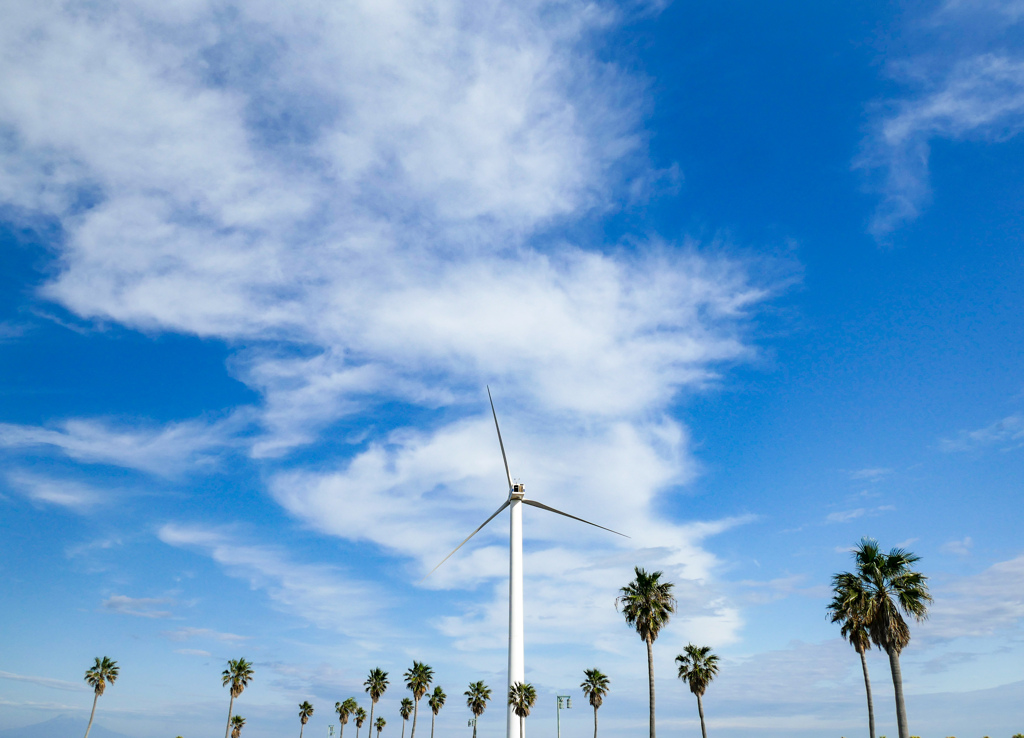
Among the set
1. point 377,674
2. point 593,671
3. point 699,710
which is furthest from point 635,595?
point 377,674

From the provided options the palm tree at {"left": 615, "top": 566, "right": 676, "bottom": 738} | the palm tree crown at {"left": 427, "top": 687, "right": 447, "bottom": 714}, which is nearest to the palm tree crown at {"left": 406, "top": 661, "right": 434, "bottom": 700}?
the palm tree crown at {"left": 427, "top": 687, "right": 447, "bottom": 714}

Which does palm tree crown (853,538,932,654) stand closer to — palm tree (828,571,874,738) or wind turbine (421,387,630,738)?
palm tree (828,571,874,738)

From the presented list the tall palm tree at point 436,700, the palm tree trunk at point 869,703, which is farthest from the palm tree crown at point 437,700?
the palm tree trunk at point 869,703

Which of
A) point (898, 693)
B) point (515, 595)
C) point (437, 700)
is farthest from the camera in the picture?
point (437, 700)

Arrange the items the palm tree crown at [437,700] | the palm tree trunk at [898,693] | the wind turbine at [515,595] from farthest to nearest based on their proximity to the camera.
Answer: the palm tree crown at [437,700] → the wind turbine at [515,595] → the palm tree trunk at [898,693]

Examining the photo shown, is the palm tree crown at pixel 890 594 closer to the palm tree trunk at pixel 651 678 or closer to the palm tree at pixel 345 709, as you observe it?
the palm tree trunk at pixel 651 678

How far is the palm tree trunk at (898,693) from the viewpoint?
125 feet

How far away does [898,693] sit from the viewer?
129 feet

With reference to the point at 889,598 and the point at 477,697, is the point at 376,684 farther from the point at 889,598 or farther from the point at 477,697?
the point at 889,598

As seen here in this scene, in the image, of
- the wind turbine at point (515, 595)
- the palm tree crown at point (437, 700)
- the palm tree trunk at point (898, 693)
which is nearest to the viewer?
the palm tree trunk at point (898, 693)

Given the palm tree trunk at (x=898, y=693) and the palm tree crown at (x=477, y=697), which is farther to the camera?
the palm tree crown at (x=477, y=697)

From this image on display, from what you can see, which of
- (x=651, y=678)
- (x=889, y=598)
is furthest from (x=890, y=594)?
(x=651, y=678)

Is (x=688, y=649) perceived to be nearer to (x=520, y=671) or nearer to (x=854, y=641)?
(x=520, y=671)

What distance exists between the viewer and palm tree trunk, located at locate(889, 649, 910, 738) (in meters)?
38.2
